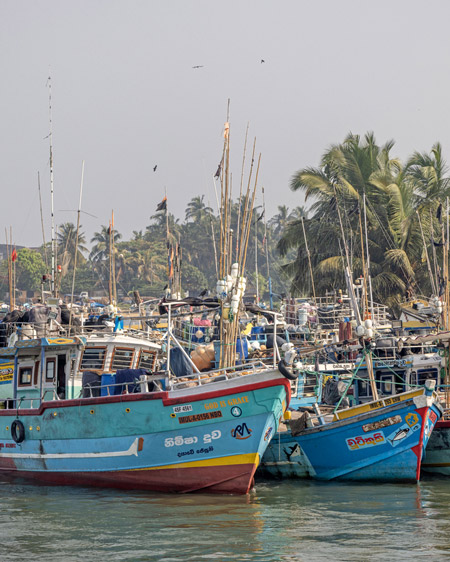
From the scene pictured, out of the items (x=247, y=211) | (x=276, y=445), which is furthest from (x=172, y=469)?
(x=247, y=211)

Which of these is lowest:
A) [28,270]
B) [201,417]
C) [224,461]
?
[224,461]

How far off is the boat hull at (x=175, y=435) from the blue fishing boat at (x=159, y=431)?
0.02m

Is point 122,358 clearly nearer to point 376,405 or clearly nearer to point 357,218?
point 376,405

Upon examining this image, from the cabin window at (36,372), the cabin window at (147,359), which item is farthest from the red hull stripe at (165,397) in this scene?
the cabin window at (147,359)

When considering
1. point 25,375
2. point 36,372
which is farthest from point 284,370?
point 25,375

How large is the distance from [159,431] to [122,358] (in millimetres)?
3699

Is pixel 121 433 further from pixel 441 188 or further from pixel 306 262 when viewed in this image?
pixel 441 188

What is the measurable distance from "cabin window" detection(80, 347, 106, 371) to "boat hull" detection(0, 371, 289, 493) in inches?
68.4

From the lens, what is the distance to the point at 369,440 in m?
19.4

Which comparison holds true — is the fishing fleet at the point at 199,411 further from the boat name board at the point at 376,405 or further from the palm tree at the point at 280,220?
the palm tree at the point at 280,220

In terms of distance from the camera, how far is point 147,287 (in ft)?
299

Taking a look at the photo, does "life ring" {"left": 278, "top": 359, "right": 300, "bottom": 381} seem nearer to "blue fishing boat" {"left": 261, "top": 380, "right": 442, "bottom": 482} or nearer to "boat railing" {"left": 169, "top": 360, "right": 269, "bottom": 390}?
"boat railing" {"left": 169, "top": 360, "right": 269, "bottom": 390}

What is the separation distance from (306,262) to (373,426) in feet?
86.0

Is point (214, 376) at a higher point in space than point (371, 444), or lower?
higher
